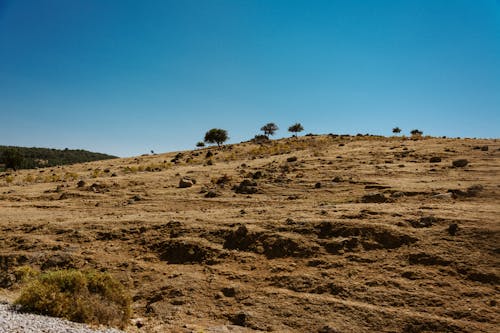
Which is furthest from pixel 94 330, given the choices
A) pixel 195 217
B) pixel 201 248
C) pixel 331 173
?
pixel 331 173

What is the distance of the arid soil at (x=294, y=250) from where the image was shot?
24.0 feet

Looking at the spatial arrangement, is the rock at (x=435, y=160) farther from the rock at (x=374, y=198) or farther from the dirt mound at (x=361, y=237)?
the dirt mound at (x=361, y=237)

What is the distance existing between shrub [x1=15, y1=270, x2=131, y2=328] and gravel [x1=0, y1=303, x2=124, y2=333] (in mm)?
343

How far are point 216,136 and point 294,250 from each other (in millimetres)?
40708

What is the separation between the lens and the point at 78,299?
7.14 m

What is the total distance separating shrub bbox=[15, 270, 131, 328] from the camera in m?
6.96

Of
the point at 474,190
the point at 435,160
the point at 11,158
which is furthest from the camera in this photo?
the point at 11,158

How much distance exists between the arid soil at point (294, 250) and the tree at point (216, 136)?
33110 millimetres

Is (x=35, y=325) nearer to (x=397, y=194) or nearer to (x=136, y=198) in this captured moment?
(x=136, y=198)

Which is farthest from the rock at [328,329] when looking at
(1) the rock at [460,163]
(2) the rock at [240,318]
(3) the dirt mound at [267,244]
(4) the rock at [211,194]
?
(1) the rock at [460,163]

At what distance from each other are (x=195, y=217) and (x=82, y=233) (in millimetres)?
3705

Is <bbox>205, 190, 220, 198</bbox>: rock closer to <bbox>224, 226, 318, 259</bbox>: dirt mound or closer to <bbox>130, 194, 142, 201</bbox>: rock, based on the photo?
<bbox>130, 194, 142, 201</bbox>: rock

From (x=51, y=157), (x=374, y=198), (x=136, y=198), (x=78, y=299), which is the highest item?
(x=51, y=157)

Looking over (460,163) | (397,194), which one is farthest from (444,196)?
(460,163)
